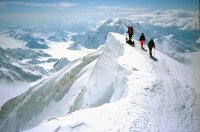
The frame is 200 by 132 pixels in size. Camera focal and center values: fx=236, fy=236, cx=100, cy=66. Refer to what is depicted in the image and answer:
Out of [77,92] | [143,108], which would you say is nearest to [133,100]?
[143,108]

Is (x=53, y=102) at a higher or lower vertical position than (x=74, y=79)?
lower

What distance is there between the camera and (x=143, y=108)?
22.5 meters

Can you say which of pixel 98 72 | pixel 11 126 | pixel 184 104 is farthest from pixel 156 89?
pixel 11 126

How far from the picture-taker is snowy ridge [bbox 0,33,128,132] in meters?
41.0

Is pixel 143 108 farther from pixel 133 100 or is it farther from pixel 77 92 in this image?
pixel 77 92

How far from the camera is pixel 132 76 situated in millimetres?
29969

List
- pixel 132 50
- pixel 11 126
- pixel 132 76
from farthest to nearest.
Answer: pixel 11 126 < pixel 132 50 < pixel 132 76

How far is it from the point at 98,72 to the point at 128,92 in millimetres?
21332

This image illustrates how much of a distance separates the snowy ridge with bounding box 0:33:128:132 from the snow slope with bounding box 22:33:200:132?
8.39 ft

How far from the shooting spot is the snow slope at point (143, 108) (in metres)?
19.7

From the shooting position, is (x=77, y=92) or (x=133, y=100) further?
(x=77, y=92)

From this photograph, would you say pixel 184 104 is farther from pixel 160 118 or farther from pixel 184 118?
pixel 160 118

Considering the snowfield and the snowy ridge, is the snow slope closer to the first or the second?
the snowfield

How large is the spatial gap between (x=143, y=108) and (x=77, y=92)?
41.6 metres
